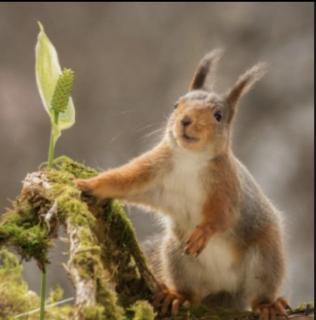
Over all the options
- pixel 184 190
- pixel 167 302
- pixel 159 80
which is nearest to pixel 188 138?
pixel 184 190

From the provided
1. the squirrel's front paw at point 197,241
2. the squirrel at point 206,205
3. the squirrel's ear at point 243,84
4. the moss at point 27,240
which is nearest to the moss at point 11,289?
the moss at point 27,240

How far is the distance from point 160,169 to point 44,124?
2967mm

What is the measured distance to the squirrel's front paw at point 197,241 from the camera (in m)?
1.67

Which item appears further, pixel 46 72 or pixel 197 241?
pixel 197 241

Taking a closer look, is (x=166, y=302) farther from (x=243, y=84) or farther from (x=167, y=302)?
(x=243, y=84)

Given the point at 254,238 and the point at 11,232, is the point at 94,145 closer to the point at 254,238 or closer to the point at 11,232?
the point at 254,238

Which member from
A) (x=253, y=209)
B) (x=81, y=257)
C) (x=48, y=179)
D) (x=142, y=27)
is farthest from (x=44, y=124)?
(x=81, y=257)

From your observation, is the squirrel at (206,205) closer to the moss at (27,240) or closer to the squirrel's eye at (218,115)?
the squirrel's eye at (218,115)

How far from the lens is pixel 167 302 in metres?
1.72

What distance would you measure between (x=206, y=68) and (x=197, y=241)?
1.39 ft

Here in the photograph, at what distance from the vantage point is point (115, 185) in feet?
5.59

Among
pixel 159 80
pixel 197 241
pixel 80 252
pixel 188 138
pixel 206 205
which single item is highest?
pixel 159 80

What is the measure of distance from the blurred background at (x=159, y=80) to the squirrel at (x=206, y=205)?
2561 millimetres

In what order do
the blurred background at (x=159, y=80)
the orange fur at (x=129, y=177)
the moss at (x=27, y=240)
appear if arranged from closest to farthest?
the moss at (x=27, y=240), the orange fur at (x=129, y=177), the blurred background at (x=159, y=80)
